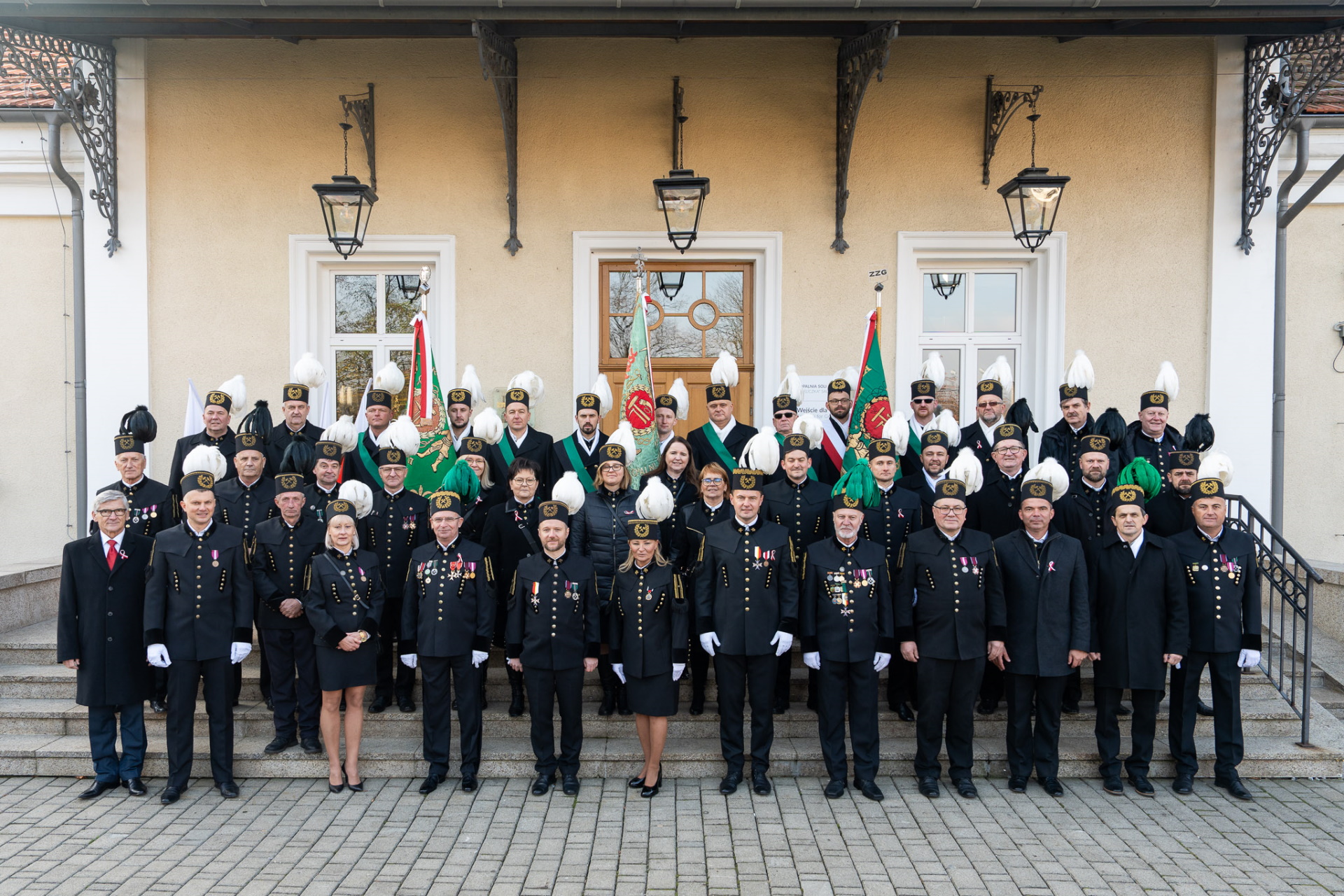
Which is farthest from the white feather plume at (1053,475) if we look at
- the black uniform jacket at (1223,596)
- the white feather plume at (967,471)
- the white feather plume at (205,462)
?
the white feather plume at (205,462)

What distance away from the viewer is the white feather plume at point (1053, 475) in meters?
5.93

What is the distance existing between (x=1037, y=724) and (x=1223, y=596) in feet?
4.64

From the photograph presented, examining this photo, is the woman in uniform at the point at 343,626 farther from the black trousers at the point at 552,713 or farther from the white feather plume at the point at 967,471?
the white feather plume at the point at 967,471

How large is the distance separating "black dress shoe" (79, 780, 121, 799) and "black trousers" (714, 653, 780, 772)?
3.81 m

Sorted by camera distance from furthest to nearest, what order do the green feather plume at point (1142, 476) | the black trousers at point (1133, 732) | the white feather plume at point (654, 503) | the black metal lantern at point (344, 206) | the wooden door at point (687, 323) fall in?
the wooden door at point (687, 323), the black metal lantern at point (344, 206), the green feather plume at point (1142, 476), the black trousers at point (1133, 732), the white feather plume at point (654, 503)

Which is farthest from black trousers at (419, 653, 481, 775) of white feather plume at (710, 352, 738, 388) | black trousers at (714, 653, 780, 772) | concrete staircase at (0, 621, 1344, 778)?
white feather plume at (710, 352, 738, 388)

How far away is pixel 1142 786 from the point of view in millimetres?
5684

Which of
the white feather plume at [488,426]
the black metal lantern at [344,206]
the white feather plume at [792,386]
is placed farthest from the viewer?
the black metal lantern at [344,206]

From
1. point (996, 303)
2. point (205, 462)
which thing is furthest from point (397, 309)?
point (996, 303)

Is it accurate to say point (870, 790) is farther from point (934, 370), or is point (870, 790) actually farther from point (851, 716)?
point (934, 370)

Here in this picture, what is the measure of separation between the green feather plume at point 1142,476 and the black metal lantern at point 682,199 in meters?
3.76

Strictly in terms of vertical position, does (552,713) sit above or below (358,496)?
below

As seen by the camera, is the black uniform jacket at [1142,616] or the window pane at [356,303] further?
the window pane at [356,303]

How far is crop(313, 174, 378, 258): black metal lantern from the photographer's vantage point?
7.54 m
